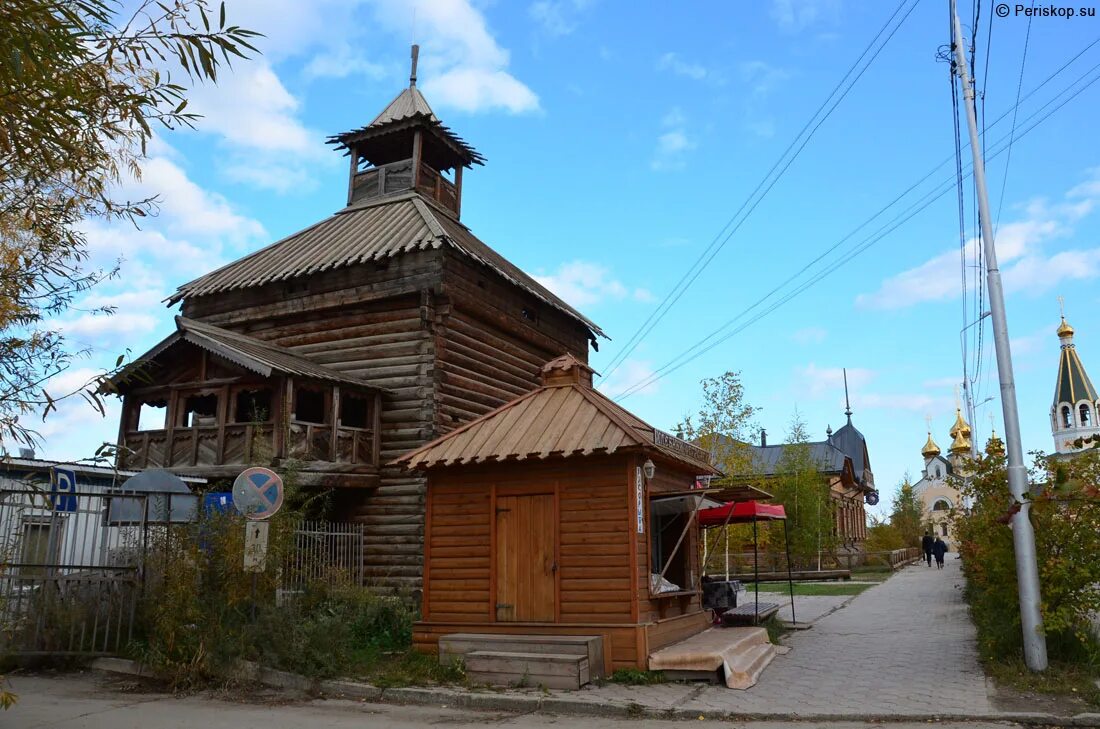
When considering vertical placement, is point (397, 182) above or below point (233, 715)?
above

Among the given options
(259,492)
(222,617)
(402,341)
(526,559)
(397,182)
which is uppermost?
(397,182)

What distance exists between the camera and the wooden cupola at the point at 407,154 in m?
23.7

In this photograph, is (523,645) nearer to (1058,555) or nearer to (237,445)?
(1058,555)

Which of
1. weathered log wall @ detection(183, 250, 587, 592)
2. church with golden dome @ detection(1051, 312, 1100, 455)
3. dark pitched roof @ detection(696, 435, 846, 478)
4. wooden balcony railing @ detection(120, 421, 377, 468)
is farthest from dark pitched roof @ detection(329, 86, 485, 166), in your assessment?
church with golden dome @ detection(1051, 312, 1100, 455)

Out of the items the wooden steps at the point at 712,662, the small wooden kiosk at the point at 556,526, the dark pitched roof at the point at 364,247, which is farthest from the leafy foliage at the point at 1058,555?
the dark pitched roof at the point at 364,247

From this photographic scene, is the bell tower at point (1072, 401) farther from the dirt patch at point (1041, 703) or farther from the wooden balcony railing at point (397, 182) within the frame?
the dirt patch at point (1041, 703)

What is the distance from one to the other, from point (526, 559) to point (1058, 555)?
7.27m

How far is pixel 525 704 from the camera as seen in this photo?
10.0 m

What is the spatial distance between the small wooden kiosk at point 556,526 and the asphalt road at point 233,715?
7.47 ft

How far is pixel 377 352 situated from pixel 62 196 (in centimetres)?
1188

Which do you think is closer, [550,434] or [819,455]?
[550,434]

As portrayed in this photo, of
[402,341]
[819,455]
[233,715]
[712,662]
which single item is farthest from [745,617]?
[819,455]

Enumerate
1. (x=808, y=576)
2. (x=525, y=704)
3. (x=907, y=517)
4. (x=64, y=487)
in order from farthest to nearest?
(x=907, y=517), (x=808, y=576), (x=64, y=487), (x=525, y=704)

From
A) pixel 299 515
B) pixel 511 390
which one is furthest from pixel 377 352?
pixel 299 515
